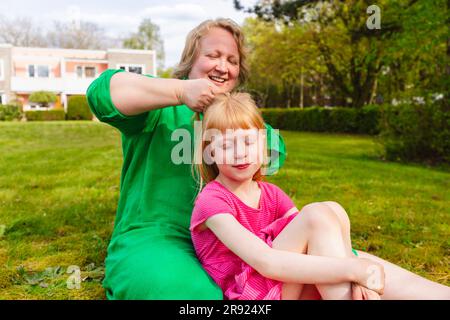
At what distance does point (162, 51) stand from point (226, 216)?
5280 centimetres

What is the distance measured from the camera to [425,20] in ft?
31.1

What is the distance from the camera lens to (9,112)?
80.4 ft

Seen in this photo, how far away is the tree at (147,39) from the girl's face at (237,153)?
51023 millimetres

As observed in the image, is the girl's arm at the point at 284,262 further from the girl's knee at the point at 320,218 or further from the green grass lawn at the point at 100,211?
the green grass lawn at the point at 100,211

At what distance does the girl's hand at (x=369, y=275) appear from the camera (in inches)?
71.4

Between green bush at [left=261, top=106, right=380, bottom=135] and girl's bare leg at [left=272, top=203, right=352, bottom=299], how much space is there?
55.8 ft

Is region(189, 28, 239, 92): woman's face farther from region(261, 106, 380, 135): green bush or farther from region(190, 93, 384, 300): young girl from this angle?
region(261, 106, 380, 135): green bush

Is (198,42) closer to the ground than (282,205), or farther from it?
farther from it

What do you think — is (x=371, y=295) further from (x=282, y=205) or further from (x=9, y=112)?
(x=9, y=112)

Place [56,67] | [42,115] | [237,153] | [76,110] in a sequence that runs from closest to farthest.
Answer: [237,153], [42,115], [76,110], [56,67]

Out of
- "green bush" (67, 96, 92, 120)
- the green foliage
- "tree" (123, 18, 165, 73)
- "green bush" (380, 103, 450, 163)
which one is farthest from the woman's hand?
"tree" (123, 18, 165, 73)

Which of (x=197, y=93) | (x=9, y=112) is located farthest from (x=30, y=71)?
(x=197, y=93)

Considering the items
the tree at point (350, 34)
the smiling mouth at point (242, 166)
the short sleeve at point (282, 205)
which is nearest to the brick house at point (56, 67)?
the tree at point (350, 34)

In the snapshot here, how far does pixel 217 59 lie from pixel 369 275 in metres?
1.45
